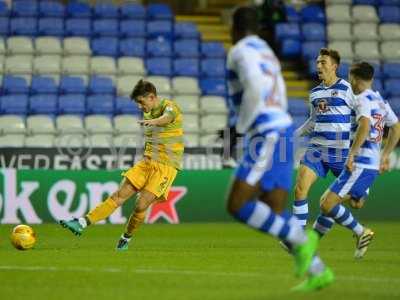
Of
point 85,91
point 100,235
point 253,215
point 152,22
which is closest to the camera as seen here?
point 253,215

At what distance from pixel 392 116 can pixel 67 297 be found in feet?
16.6

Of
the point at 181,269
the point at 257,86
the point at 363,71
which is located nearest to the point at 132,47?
the point at 363,71

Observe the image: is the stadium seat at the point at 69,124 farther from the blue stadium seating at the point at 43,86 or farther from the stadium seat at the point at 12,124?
the blue stadium seating at the point at 43,86

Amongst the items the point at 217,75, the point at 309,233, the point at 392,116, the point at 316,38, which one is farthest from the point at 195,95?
the point at 309,233

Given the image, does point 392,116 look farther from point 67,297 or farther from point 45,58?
point 45,58

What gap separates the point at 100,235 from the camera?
15.3 meters

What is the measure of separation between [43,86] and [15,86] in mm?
562

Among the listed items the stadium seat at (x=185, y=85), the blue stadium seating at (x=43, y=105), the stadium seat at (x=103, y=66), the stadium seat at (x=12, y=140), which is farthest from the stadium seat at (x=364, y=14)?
the stadium seat at (x=12, y=140)

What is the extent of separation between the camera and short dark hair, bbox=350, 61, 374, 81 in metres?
10.7

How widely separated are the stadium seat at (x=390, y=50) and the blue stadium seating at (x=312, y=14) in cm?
158

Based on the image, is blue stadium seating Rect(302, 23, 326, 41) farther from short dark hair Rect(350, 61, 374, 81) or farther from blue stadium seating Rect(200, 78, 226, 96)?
short dark hair Rect(350, 61, 374, 81)

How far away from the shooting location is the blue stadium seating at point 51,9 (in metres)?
22.6

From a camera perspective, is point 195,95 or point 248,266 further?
point 195,95

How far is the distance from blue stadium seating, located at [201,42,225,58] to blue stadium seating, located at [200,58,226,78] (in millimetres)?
254
